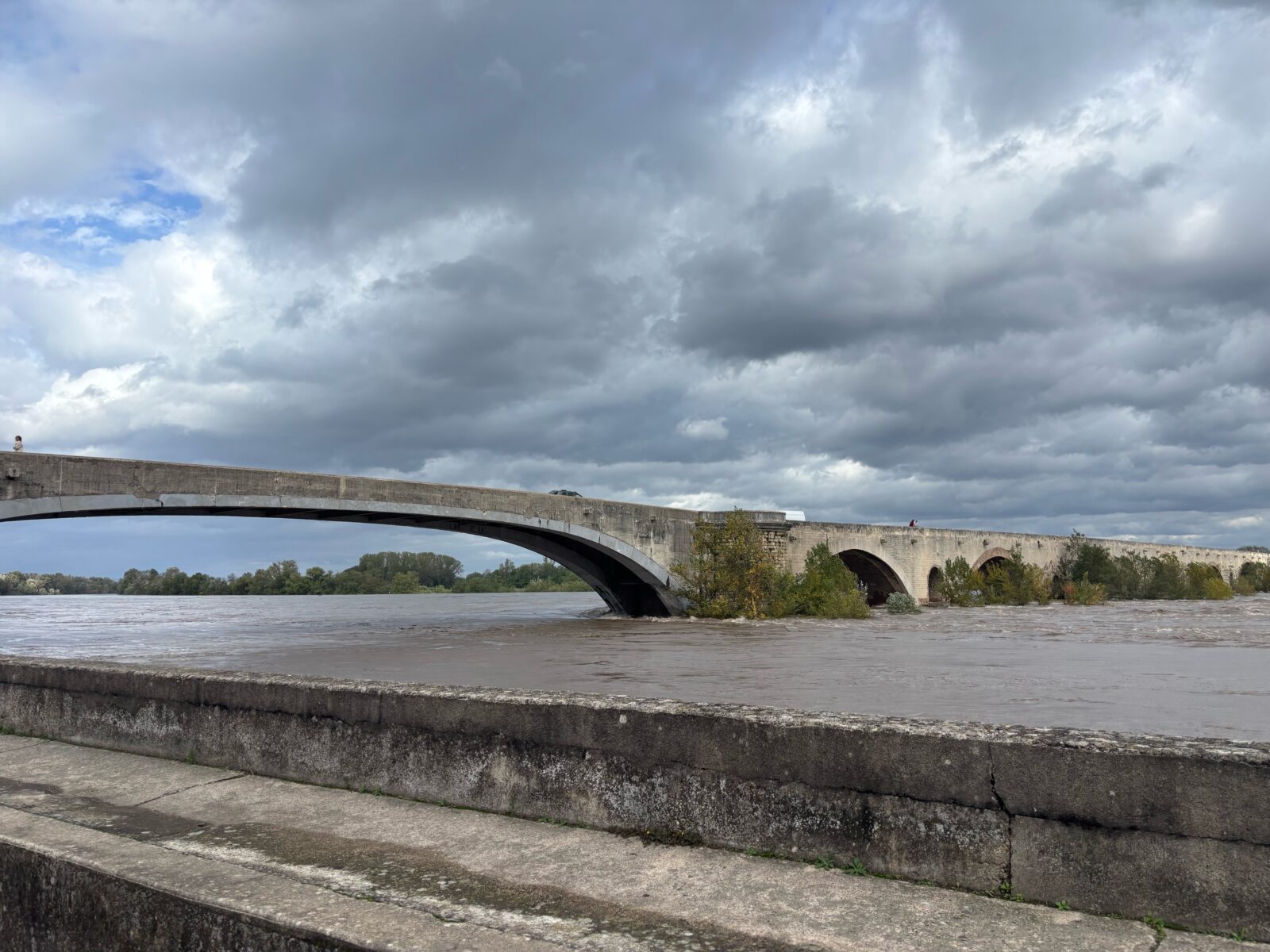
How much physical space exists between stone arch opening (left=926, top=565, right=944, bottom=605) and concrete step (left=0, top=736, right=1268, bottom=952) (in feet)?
153

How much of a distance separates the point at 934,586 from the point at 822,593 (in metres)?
15.3

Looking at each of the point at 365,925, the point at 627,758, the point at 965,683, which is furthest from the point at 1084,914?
the point at 965,683

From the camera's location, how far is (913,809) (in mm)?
3215

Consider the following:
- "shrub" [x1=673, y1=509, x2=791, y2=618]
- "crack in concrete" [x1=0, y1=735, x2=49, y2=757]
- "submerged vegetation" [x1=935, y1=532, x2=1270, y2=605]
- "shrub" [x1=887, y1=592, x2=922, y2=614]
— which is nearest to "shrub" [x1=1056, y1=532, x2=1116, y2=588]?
"submerged vegetation" [x1=935, y1=532, x2=1270, y2=605]

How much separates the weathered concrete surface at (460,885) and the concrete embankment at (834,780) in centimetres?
12

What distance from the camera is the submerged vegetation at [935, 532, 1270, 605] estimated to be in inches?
1895

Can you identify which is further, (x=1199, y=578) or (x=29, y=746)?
(x=1199, y=578)

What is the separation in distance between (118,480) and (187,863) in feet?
74.1

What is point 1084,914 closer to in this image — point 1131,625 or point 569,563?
point 1131,625

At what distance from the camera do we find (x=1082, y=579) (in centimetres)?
5584

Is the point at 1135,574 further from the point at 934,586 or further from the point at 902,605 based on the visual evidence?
the point at 902,605

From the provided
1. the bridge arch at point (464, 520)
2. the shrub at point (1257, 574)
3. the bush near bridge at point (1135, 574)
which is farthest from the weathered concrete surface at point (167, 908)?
the shrub at point (1257, 574)

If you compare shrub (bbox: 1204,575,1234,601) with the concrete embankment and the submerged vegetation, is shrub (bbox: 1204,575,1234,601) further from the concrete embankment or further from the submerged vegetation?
the concrete embankment

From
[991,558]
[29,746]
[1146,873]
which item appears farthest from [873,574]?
[1146,873]
